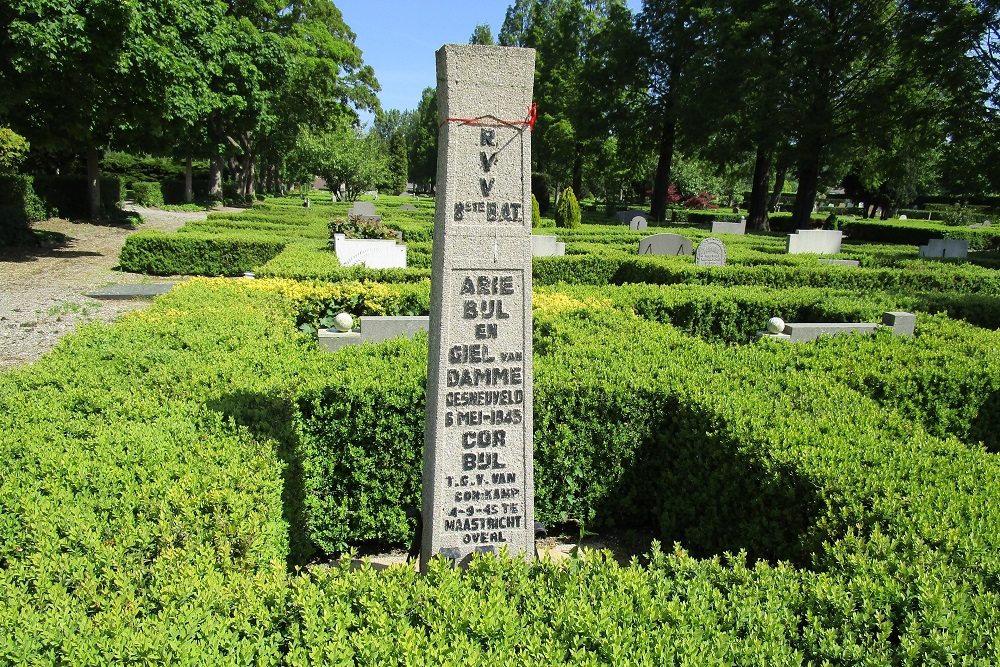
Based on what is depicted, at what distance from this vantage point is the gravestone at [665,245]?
1631 cm

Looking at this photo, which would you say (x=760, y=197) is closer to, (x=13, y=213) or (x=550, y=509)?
(x=13, y=213)

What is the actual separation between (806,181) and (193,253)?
91.4 ft

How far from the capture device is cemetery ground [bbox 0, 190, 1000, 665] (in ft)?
7.75

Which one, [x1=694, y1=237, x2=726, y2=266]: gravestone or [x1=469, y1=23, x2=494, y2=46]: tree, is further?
[x1=469, y1=23, x2=494, y2=46]: tree

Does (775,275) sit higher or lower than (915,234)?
lower

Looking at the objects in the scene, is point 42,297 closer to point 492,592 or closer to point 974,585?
point 492,592

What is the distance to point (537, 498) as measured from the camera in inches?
199

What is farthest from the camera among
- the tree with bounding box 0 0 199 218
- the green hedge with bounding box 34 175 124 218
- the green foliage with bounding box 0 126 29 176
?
the green hedge with bounding box 34 175 124 218

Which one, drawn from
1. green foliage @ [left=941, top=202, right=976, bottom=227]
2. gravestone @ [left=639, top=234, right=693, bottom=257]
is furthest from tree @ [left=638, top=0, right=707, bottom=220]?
green foliage @ [left=941, top=202, right=976, bottom=227]

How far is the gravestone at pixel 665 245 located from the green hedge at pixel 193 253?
9723 mm

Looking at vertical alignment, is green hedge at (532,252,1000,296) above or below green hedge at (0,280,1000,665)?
above

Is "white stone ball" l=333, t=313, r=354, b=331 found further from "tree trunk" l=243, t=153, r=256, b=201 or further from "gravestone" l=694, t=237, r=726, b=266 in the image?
"tree trunk" l=243, t=153, r=256, b=201

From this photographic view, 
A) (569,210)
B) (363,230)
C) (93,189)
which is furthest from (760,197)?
(93,189)

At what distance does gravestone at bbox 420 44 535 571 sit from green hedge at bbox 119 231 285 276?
14.6 m
